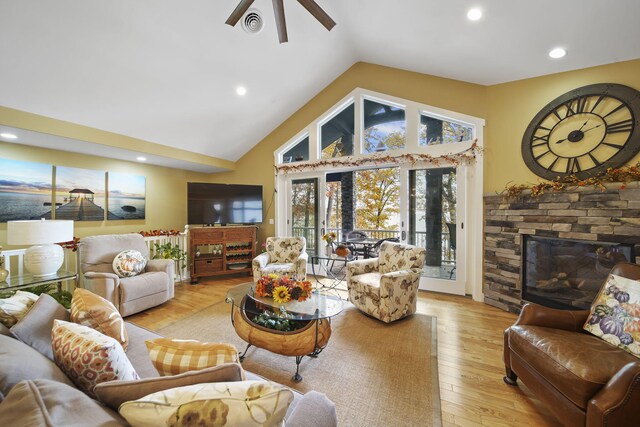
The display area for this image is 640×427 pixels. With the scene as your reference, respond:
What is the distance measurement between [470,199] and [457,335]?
78.9 inches

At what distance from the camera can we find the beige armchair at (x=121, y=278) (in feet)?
9.47

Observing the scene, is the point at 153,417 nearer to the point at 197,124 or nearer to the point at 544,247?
the point at 544,247

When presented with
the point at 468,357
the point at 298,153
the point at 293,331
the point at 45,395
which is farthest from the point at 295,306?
the point at 298,153

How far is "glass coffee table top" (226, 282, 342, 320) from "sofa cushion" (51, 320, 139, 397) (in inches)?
48.4

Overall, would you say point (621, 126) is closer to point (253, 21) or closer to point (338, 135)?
point (338, 135)

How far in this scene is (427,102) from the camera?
157 inches

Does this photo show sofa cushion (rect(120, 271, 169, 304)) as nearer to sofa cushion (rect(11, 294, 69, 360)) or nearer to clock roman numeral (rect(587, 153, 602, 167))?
sofa cushion (rect(11, 294, 69, 360))

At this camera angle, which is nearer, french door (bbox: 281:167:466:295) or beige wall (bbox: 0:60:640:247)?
beige wall (bbox: 0:60:640:247)

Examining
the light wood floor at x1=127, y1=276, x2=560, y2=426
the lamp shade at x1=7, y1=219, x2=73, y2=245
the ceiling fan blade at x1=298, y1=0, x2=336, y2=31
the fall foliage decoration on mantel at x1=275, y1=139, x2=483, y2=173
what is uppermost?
the ceiling fan blade at x1=298, y1=0, x2=336, y2=31

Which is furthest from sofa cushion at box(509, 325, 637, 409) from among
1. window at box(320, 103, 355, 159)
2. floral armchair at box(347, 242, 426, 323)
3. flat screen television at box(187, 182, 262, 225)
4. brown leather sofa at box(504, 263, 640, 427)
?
flat screen television at box(187, 182, 262, 225)

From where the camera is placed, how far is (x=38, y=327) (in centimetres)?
120

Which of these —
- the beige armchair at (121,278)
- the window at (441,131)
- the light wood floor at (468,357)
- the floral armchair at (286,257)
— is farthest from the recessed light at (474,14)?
the beige armchair at (121,278)

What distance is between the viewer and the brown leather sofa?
1.19m

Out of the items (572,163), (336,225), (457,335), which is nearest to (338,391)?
(457,335)
